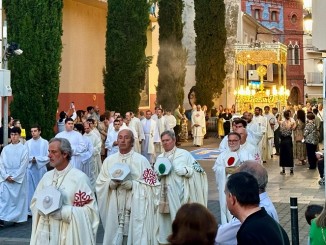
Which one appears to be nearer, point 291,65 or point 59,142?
point 59,142

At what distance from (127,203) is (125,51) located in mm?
17911

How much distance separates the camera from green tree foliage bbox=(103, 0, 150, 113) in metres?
25.9

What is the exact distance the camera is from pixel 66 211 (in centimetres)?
686

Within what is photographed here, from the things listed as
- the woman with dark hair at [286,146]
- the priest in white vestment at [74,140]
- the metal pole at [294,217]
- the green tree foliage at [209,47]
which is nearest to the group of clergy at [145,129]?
the priest in white vestment at [74,140]

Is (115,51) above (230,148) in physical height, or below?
above

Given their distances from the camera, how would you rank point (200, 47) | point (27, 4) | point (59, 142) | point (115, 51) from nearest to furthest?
point (59, 142) → point (27, 4) → point (115, 51) → point (200, 47)

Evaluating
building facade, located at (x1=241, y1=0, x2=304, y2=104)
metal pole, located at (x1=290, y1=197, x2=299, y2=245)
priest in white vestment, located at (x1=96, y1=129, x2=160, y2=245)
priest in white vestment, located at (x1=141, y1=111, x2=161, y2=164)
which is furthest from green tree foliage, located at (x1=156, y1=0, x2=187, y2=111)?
building facade, located at (x1=241, y1=0, x2=304, y2=104)

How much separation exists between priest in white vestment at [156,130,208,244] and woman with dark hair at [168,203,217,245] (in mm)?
6036

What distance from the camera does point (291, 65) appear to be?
2847 inches

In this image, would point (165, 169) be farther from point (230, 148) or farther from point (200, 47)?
point (200, 47)

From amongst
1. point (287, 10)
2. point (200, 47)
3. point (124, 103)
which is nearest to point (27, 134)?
point (124, 103)

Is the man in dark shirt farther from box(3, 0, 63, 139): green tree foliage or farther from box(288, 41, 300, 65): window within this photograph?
box(288, 41, 300, 65): window

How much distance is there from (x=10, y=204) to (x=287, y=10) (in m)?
59.4

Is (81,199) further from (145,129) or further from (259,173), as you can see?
(145,129)
